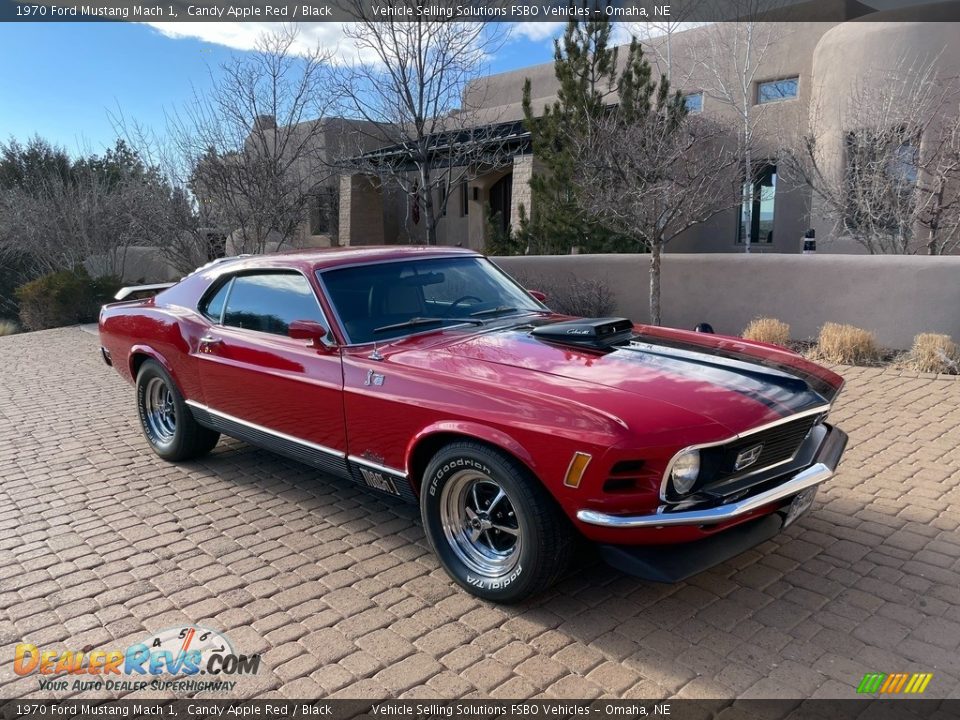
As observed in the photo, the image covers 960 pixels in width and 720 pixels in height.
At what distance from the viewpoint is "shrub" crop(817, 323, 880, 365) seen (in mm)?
8156

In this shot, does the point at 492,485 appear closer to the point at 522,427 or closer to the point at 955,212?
the point at 522,427

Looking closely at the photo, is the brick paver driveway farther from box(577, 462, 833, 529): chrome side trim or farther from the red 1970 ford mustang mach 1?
box(577, 462, 833, 529): chrome side trim

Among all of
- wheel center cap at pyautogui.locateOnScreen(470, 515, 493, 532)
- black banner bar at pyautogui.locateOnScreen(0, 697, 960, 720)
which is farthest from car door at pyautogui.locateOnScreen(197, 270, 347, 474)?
black banner bar at pyautogui.locateOnScreen(0, 697, 960, 720)

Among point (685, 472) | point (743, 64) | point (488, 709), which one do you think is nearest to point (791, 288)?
point (685, 472)

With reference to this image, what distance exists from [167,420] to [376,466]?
2664mm

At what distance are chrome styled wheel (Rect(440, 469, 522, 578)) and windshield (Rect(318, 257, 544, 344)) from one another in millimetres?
1051

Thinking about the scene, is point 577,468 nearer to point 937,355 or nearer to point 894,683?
point 894,683

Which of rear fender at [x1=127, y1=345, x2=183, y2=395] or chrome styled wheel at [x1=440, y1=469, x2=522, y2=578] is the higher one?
rear fender at [x1=127, y1=345, x2=183, y2=395]

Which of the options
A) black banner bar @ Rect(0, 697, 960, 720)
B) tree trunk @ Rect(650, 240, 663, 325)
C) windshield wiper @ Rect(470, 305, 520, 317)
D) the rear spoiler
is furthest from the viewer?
tree trunk @ Rect(650, 240, 663, 325)

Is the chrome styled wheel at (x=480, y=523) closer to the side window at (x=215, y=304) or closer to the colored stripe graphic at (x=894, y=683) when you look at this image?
the colored stripe graphic at (x=894, y=683)

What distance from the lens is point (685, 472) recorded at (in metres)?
2.97

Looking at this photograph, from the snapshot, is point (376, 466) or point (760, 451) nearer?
point (760, 451)

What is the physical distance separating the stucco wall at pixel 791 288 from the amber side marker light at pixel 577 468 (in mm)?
7516

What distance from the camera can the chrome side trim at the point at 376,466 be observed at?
365 cm
